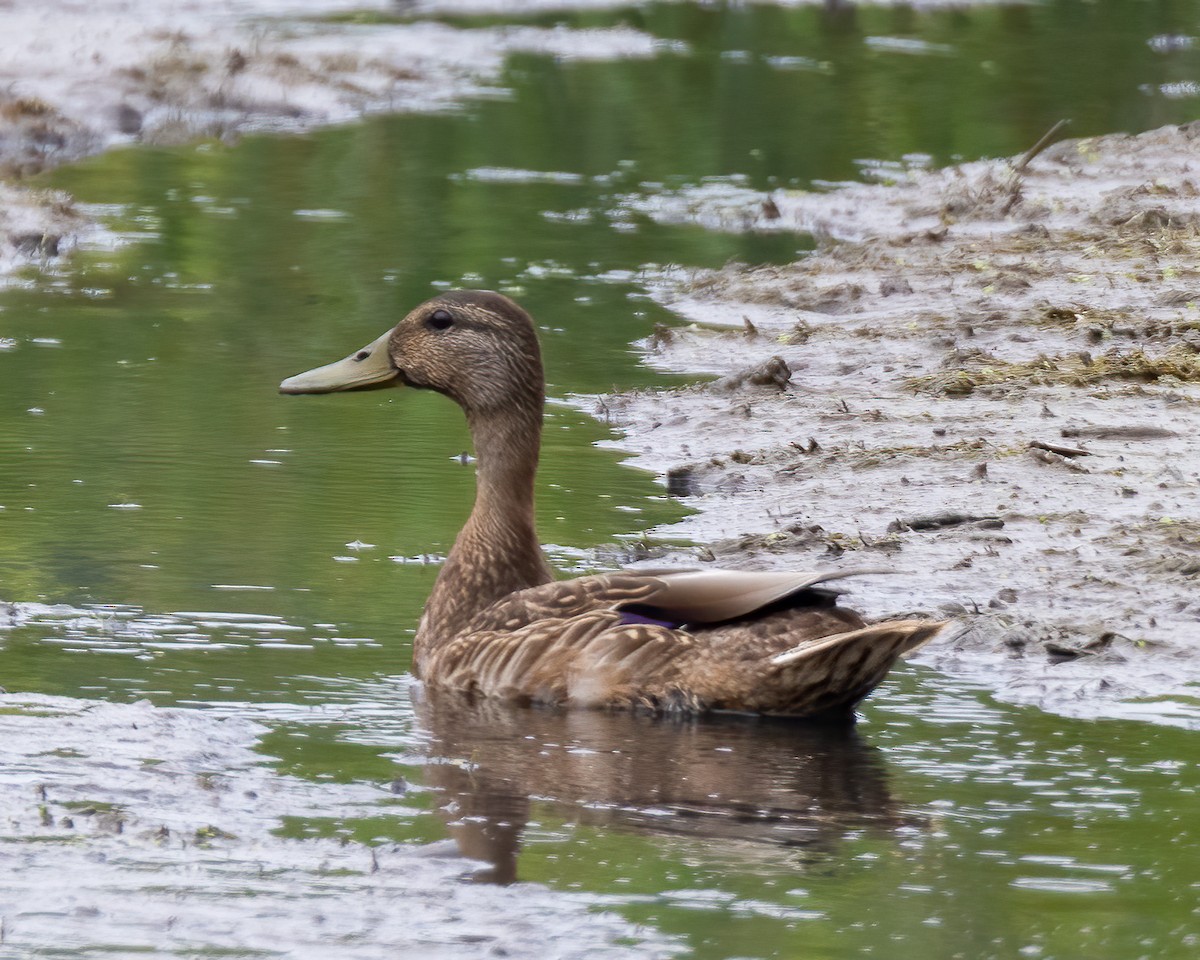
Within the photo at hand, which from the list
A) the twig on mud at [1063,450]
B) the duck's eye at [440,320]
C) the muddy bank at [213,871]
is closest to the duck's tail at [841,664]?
the muddy bank at [213,871]

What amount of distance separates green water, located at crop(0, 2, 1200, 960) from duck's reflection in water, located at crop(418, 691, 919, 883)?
0.02m

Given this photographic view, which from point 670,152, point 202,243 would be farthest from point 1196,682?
point 670,152

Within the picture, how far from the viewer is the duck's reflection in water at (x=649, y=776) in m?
5.95

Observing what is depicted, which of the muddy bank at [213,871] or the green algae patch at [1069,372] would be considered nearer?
the muddy bank at [213,871]

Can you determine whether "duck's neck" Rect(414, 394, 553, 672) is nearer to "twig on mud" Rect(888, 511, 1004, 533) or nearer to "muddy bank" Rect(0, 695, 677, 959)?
"muddy bank" Rect(0, 695, 677, 959)

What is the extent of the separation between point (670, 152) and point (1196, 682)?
14723mm

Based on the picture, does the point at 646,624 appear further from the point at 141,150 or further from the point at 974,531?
the point at 141,150

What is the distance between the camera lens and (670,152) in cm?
2148

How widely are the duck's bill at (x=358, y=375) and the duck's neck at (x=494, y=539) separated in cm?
39

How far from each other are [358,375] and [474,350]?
498 millimetres

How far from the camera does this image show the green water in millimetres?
5578

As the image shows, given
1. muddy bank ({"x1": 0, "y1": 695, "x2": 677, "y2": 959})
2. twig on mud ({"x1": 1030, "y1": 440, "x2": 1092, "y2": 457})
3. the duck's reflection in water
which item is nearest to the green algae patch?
twig on mud ({"x1": 1030, "y1": 440, "x2": 1092, "y2": 457})

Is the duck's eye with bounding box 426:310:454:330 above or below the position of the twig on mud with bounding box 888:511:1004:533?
above

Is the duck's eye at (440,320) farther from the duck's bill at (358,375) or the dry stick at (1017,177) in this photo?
the dry stick at (1017,177)
